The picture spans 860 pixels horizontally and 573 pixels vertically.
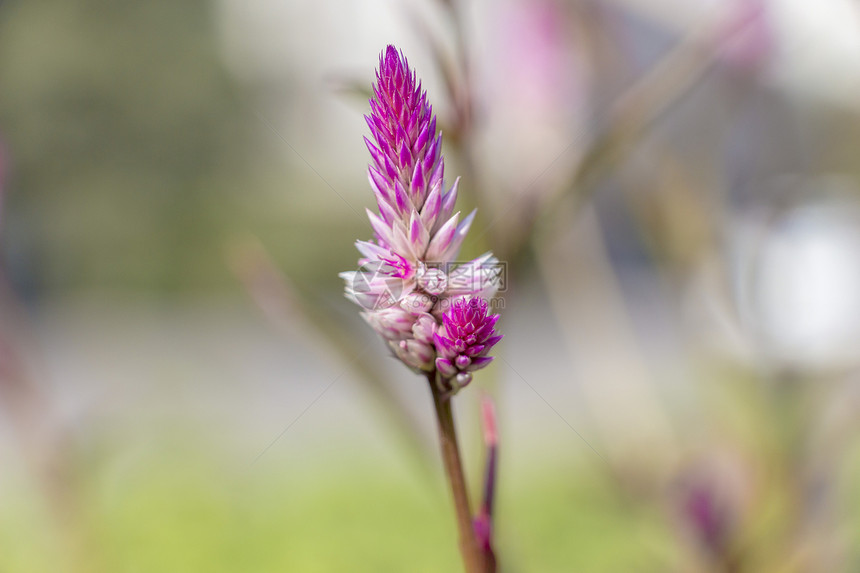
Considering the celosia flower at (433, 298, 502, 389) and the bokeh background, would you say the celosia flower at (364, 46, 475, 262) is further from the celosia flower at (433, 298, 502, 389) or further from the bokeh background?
the bokeh background

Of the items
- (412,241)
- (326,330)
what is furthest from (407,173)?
(326,330)

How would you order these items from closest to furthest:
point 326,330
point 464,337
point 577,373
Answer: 1. point 464,337
2. point 326,330
3. point 577,373

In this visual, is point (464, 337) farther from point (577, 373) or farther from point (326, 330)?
point (577, 373)

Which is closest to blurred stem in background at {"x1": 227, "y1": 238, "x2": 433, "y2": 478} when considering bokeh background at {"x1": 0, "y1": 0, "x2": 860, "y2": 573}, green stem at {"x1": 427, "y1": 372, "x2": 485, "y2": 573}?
bokeh background at {"x1": 0, "y1": 0, "x2": 860, "y2": 573}

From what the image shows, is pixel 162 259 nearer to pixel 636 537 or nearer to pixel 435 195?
pixel 636 537

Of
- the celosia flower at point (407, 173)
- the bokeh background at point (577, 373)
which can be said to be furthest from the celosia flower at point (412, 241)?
the bokeh background at point (577, 373)

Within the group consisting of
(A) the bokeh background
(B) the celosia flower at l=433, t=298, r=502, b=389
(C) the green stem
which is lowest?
(A) the bokeh background

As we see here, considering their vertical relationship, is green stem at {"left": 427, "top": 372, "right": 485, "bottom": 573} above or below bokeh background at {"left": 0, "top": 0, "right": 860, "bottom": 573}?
above

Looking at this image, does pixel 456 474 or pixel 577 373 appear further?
pixel 577 373
